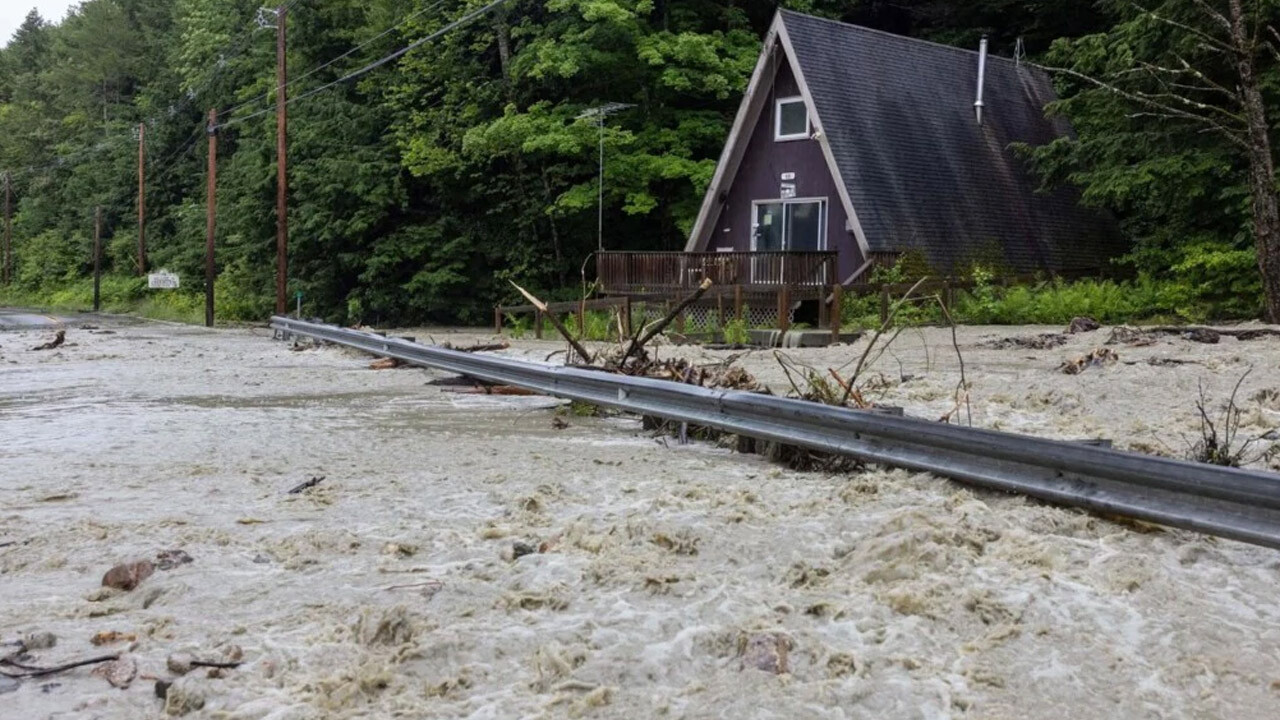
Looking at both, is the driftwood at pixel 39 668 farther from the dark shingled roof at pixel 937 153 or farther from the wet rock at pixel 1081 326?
the dark shingled roof at pixel 937 153

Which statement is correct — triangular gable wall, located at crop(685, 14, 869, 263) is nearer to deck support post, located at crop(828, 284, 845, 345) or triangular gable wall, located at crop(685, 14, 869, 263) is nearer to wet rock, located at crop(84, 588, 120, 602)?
deck support post, located at crop(828, 284, 845, 345)

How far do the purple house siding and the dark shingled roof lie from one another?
131 centimetres

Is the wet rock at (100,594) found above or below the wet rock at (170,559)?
below

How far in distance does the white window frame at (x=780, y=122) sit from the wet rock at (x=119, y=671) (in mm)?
25879

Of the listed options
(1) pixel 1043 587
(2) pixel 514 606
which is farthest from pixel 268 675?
(1) pixel 1043 587

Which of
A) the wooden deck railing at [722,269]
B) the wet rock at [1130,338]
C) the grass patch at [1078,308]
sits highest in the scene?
the wooden deck railing at [722,269]

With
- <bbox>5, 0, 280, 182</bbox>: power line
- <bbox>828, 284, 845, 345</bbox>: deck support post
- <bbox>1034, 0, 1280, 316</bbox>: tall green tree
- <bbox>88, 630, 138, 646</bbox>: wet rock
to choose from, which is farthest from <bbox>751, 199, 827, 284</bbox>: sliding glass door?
<bbox>88, 630, 138, 646</bbox>: wet rock

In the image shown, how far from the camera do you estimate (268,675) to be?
3.44 m

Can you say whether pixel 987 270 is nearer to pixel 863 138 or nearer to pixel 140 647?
pixel 863 138

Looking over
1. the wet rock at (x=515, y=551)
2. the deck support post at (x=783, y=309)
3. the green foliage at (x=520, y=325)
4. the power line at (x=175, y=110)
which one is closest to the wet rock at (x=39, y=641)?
the wet rock at (x=515, y=551)

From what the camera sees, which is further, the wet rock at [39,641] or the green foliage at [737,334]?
the green foliage at [737,334]

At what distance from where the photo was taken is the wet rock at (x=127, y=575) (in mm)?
4359

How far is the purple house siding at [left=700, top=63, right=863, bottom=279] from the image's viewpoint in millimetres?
27969

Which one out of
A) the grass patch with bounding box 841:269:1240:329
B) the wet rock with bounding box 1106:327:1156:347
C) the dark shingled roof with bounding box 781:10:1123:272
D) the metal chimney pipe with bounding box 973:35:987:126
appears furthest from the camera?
the metal chimney pipe with bounding box 973:35:987:126
